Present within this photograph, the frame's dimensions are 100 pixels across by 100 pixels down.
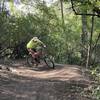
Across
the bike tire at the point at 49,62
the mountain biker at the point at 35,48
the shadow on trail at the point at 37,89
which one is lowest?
the shadow on trail at the point at 37,89

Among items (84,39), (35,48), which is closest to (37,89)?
(35,48)

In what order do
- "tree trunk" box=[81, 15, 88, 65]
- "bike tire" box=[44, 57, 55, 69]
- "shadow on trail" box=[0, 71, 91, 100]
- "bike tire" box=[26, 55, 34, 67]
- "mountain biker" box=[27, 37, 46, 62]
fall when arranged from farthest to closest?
"tree trunk" box=[81, 15, 88, 65], "bike tire" box=[26, 55, 34, 67], "bike tire" box=[44, 57, 55, 69], "mountain biker" box=[27, 37, 46, 62], "shadow on trail" box=[0, 71, 91, 100]

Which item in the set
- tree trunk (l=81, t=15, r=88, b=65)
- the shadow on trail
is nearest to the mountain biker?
the shadow on trail

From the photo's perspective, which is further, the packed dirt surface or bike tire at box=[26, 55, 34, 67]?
A: bike tire at box=[26, 55, 34, 67]

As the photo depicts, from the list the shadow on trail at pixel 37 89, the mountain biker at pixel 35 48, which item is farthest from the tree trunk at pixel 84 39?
the shadow on trail at pixel 37 89

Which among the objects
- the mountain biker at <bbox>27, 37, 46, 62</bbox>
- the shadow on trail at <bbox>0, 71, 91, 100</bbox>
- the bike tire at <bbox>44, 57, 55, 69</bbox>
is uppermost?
the mountain biker at <bbox>27, 37, 46, 62</bbox>

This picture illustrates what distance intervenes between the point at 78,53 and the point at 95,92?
59.0 feet

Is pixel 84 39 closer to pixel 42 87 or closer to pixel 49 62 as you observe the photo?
pixel 49 62

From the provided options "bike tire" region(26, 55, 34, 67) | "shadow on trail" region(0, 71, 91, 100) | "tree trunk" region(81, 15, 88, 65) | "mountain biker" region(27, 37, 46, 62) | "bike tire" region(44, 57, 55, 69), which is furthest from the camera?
"tree trunk" region(81, 15, 88, 65)

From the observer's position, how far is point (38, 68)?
735 inches

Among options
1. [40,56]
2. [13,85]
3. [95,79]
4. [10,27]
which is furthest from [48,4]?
[13,85]

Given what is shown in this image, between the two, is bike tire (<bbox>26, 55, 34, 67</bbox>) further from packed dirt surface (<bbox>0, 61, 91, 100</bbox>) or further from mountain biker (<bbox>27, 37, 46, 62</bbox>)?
packed dirt surface (<bbox>0, 61, 91, 100</bbox>)

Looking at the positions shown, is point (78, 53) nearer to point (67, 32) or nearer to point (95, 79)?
point (67, 32)

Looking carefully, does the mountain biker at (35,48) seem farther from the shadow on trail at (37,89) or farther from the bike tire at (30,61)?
the shadow on trail at (37,89)
